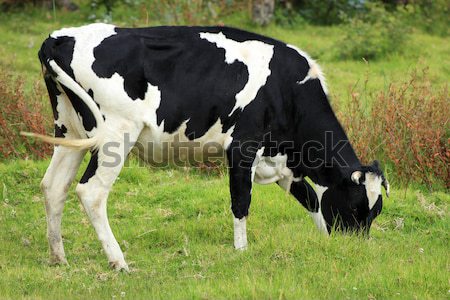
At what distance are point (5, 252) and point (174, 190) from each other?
2.24 m

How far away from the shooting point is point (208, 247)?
7.55 metres

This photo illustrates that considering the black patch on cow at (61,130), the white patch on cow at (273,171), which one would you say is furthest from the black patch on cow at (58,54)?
the white patch on cow at (273,171)

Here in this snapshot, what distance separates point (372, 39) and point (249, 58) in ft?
27.6

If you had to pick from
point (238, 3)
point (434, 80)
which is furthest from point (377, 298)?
point (238, 3)

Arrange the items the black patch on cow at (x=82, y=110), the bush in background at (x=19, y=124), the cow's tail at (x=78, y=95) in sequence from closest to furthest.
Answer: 1. the cow's tail at (x=78, y=95)
2. the black patch on cow at (x=82, y=110)
3. the bush in background at (x=19, y=124)

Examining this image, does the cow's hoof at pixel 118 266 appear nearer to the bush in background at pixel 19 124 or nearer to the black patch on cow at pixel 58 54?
the black patch on cow at pixel 58 54

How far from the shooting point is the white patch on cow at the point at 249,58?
711 centimetres

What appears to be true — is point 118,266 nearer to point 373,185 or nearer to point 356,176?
point 356,176

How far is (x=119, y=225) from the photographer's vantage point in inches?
329

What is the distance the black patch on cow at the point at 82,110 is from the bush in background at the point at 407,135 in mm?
3766

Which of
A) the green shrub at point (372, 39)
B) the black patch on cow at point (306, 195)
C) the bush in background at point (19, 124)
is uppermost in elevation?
the black patch on cow at point (306, 195)

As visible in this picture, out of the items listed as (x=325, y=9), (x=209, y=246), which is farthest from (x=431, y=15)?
(x=209, y=246)

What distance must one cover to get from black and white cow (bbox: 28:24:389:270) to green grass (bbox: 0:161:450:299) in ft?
1.32

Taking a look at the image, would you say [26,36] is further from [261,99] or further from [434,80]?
[261,99]
